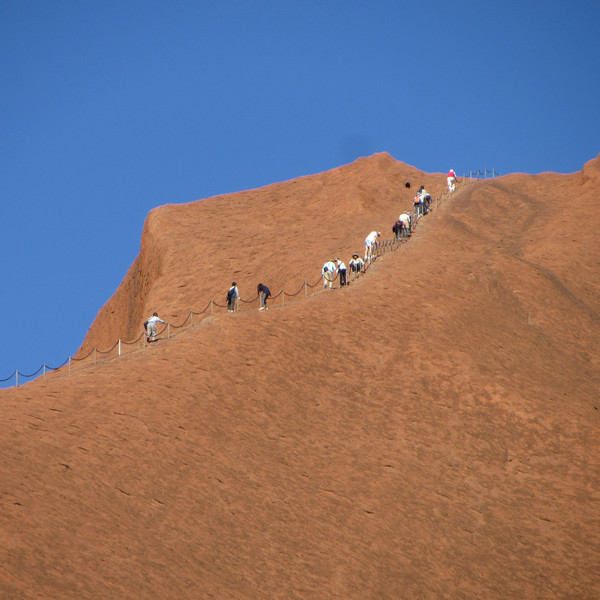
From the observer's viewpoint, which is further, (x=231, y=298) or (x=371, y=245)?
(x=371, y=245)

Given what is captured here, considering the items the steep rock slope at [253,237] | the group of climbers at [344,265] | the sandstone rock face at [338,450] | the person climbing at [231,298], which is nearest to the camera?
the sandstone rock face at [338,450]

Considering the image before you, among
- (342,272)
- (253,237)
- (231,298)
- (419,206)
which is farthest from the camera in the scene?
(253,237)

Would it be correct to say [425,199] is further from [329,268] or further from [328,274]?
[328,274]

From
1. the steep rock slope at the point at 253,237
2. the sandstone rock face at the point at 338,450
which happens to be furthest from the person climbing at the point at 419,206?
the sandstone rock face at the point at 338,450

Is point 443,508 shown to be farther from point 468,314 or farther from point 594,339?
point 594,339

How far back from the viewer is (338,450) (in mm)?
28453

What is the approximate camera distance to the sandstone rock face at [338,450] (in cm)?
2150

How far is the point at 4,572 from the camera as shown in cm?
1817

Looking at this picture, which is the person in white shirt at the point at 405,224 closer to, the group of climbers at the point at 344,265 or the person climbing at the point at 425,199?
the group of climbers at the point at 344,265

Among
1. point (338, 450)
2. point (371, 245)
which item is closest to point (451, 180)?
point (371, 245)

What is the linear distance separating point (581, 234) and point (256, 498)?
3324cm

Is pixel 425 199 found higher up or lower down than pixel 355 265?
higher up

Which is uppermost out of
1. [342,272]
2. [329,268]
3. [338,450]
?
[329,268]

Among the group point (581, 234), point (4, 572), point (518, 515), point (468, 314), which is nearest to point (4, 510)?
point (4, 572)
